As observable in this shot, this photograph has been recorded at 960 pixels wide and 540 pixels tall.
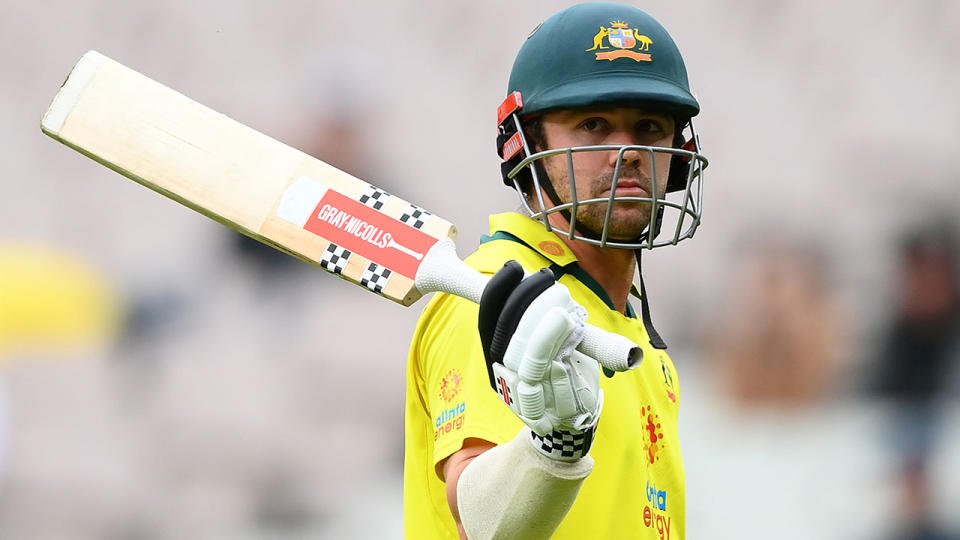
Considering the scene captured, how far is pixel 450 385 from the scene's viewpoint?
1722 mm

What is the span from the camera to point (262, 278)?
147 inches

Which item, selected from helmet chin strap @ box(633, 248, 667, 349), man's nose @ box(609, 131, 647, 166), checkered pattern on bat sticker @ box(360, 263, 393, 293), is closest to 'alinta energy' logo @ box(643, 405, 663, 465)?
helmet chin strap @ box(633, 248, 667, 349)

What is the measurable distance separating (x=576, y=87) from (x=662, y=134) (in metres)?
0.21

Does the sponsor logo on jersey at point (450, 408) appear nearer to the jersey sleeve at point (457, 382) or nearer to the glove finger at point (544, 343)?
the jersey sleeve at point (457, 382)

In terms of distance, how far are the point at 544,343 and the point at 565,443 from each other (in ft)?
0.52

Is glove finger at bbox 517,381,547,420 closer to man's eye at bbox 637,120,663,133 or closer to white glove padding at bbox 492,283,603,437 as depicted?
white glove padding at bbox 492,283,603,437

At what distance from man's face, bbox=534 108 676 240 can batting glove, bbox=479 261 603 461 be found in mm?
534

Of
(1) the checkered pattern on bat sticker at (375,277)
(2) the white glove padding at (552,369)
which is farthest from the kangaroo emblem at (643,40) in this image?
(2) the white glove padding at (552,369)

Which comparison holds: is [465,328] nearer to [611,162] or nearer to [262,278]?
[611,162]

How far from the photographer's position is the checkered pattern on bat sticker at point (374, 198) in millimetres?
1795

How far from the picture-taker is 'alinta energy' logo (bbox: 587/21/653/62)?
6.55 ft

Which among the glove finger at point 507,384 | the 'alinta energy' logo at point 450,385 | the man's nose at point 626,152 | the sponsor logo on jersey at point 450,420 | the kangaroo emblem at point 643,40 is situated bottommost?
the sponsor logo on jersey at point 450,420

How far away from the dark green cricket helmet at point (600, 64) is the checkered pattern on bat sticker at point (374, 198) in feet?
1.21

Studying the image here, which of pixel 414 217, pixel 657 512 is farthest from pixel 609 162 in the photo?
pixel 657 512
